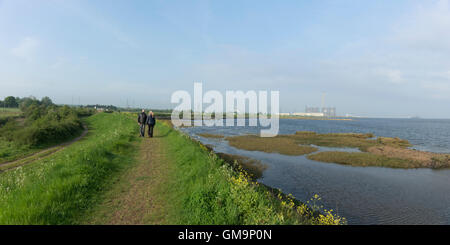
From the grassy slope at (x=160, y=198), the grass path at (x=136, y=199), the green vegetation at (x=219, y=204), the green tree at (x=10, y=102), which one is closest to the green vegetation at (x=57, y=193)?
the grassy slope at (x=160, y=198)

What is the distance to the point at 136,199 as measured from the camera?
5.79 metres

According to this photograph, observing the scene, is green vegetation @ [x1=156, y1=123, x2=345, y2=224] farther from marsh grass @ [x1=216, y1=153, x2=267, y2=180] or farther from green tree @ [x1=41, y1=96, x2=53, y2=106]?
green tree @ [x1=41, y1=96, x2=53, y2=106]

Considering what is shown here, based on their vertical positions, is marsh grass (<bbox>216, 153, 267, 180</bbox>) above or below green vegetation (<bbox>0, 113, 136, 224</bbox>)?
below

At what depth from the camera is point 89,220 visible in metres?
4.61

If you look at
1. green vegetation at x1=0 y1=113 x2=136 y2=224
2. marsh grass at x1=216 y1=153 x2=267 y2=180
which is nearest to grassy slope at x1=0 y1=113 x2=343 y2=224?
green vegetation at x1=0 y1=113 x2=136 y2=224

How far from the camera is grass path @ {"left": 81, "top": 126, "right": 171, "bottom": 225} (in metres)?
4.77

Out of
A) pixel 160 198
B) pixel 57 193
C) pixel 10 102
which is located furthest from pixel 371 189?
pixel 10 102

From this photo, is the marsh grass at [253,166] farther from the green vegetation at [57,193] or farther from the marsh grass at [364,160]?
the green vegetation at [57,193]

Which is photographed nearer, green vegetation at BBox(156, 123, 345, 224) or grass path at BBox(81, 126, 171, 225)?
green vegetation at BBox(156, 123, 345, 224)

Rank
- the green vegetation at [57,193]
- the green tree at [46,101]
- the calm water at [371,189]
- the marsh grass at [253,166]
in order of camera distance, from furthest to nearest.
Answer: the green tree at [46,101] → the marsh grass at [253,166] → the calm water at [371,189] → the green vegetation at [57,193]

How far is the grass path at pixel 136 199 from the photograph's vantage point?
15.6 ft

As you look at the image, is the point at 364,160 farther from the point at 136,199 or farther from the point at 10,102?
the point at 10,102
